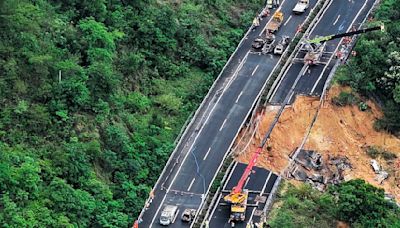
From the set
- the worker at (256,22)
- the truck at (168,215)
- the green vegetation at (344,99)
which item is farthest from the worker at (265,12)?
the truck at (168,215)

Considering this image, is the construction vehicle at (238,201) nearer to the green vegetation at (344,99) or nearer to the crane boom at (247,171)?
the crane boom at (247,171)

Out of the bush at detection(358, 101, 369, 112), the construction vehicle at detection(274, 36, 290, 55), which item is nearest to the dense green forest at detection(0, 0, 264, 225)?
the construction vehicle at detection(274, 36, 290, 55)

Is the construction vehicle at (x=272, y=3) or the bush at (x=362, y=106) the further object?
the construction vehicle at (x=272, y=3)

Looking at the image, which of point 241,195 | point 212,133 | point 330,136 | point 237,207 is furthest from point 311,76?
point 237,207

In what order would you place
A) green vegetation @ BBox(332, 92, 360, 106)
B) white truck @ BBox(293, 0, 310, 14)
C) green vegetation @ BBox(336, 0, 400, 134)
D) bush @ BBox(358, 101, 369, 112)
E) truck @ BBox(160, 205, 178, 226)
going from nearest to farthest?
truck @ BBox(160, 205, 178, 226), green vegetation @ BBox(336, 0, 400, 134), green vegetation @ BBox(332, 92, 360, 106), bush @ BBox(358, 101, 369, 112), white truck @ BBox(293, 0, 310, 14)

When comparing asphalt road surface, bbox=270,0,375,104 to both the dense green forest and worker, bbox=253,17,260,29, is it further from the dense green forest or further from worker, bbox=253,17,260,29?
the dense green forest

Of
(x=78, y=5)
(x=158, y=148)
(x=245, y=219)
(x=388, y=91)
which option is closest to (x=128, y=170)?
(x=158, y=148)
